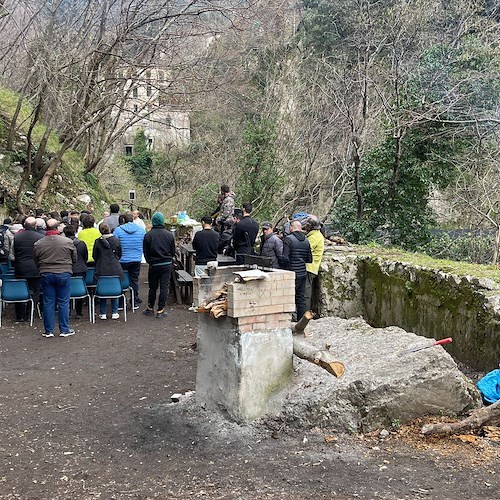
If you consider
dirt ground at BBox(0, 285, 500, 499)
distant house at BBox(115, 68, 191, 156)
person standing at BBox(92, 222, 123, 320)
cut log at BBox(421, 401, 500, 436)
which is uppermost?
distant house at BBox(115, 68, 191, 156)

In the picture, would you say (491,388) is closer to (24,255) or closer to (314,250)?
(314,250)

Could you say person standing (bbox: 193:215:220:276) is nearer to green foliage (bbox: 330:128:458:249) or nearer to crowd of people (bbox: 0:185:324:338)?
crowd of people (bbox: 0:185:324:338)

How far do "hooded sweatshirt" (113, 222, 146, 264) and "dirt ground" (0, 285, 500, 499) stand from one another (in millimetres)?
4015

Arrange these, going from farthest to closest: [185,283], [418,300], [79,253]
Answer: [185,283] < [79,253] < [418,300]

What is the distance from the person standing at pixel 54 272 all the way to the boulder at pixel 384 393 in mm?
4744

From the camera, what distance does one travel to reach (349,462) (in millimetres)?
4340

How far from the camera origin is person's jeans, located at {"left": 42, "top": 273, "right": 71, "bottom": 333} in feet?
28.3

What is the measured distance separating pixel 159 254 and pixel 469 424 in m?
6.19

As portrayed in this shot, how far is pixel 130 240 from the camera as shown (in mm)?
10383

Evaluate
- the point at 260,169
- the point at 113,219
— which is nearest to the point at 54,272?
the point at 113,219

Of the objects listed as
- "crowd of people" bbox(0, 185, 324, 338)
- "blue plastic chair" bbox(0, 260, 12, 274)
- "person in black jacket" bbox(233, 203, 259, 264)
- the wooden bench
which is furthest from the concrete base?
"blue plastic chair" bbox(0, 260, 12, 274)

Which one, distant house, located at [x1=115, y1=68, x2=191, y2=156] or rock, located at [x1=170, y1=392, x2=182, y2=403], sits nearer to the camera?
rock, located at [x1=170, y1=392, x2=182, y2=403]

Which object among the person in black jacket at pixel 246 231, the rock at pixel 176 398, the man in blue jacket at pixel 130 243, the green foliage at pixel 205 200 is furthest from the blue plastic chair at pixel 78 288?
the green foliage at pixel 205 200

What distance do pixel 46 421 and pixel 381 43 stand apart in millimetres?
13126
